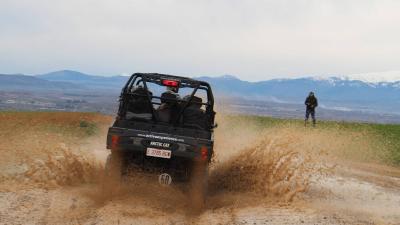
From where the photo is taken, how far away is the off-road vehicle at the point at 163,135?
29.2ft

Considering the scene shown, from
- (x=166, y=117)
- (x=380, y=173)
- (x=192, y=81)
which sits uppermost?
(x=192, y=81)

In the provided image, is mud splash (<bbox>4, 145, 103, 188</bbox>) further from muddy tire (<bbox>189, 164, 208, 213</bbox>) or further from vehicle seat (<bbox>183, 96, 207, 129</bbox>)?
muddy tire (<bbox>189, 164, 208, 213</bbox>)

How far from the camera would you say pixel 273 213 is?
872cm

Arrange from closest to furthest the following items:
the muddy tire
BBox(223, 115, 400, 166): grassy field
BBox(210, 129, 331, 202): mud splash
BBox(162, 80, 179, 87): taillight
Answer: the muddy tire → BBox(162, 80, 179, 87): taillight → BBox(210, 129, 331, 202): mud splash → BBox(223, 115, 400, 166): grassy field

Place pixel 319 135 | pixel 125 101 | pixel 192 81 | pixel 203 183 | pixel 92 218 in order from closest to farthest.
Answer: pixel 92 218 < pixel 203 183 < pixel 125 101 < pixel 192 81 < pixel 319 135

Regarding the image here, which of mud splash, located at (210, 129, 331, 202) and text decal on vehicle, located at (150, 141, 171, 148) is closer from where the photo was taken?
text decal on vehicle, located at (150, 141, 171, 148)

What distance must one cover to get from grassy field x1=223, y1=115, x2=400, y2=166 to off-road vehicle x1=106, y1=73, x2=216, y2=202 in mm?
10434

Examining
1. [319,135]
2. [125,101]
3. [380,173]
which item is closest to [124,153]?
[125,101]

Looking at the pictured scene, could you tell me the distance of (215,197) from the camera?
9719 millimetres

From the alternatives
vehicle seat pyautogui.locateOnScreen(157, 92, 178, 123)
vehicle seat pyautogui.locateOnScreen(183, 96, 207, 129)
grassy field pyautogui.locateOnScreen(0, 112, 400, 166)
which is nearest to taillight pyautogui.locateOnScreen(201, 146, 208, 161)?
vehicle seat pyautogui.locateOnScreen(183, 96, 207, 129)

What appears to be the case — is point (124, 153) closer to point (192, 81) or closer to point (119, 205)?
point (119, 205)

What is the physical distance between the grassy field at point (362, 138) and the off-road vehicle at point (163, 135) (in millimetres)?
10434

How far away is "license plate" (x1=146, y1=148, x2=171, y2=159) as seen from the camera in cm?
888

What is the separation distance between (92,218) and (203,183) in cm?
227
